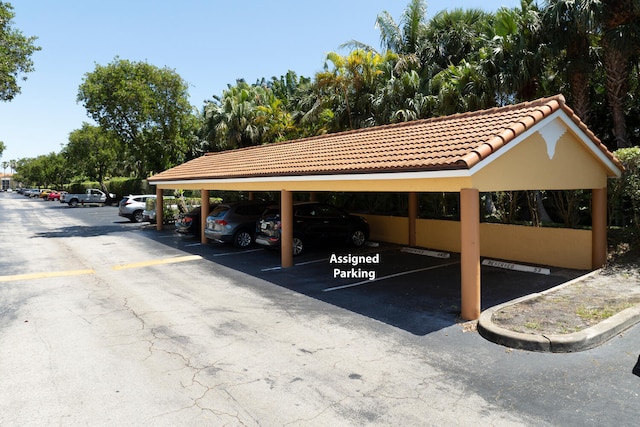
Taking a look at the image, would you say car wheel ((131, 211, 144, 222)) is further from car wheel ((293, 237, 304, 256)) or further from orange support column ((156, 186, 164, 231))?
car wheel ((293, 237, 304, 256))

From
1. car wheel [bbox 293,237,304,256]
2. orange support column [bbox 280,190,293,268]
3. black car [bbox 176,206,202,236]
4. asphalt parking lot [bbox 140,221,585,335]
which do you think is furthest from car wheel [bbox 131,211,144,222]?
orange support column [bbox 280,190,293,268]

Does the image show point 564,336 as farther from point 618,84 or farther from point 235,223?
point 618,84

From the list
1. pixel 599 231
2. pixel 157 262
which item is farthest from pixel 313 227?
pixel 599 231

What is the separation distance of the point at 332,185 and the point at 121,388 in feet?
20.5

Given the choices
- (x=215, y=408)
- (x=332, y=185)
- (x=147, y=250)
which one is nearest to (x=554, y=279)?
(x=332, y=185)

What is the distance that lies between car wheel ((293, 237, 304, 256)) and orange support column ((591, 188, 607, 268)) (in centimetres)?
767

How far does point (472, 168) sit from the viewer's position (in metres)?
6.61

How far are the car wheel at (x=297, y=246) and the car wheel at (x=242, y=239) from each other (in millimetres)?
2590

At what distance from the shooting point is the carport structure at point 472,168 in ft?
23.0

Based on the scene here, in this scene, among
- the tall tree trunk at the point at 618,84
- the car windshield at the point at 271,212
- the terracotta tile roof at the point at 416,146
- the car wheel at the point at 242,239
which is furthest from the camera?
the car wheel at the point at 242,239

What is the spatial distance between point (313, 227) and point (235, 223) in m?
2.91

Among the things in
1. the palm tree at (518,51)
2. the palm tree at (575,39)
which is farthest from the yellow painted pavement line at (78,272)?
the palm tree at (575,39)

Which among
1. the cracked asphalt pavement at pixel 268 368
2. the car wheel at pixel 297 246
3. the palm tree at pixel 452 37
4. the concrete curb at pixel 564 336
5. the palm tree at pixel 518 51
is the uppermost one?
the palm tree at pixel 452 37

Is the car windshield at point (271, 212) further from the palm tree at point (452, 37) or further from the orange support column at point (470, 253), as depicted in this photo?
the palm tree at point (452, 37)
